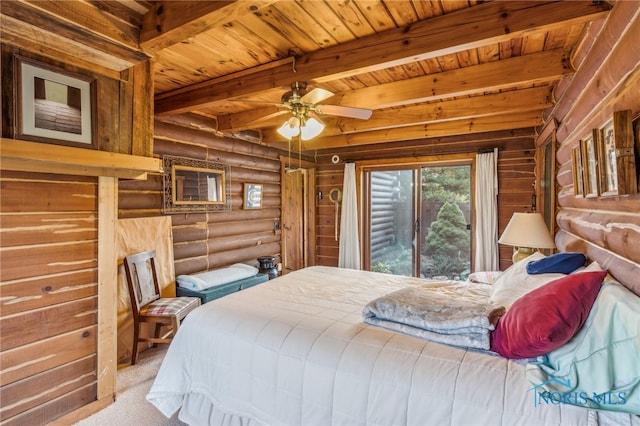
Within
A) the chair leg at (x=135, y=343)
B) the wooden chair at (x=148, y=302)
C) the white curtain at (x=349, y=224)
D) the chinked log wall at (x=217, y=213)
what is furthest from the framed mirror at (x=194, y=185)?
the white curtain at (x=349, y=224)

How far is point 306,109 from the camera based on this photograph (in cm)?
261

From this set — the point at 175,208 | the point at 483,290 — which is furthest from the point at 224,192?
the point at 483,290

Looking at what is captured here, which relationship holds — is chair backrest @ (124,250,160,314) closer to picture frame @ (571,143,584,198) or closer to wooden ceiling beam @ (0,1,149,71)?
wooden ceiling beam @ (0,1,149,71)

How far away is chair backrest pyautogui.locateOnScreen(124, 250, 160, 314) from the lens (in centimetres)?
290

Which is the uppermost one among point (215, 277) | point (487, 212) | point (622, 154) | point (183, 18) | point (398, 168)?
point (183, 18)

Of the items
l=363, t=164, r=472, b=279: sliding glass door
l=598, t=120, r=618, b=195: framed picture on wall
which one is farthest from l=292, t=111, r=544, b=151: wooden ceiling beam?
l=598, t=120, r=618, b=195: framed picture on wall

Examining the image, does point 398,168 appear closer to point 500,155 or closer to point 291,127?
point 500,155

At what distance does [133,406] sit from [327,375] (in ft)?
5.61

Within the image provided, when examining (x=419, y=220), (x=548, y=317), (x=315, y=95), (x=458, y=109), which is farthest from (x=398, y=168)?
(x=548, y=317)

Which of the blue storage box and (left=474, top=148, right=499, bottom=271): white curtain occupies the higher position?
(left=474, top=148, right=499, bottom=271): white curtain

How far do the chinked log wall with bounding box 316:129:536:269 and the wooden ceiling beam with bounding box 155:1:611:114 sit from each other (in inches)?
122

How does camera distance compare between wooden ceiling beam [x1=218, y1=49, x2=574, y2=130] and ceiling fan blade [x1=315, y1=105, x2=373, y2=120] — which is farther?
ceiling fan blade [x1=315, y1=105, x2=373, y2=120]

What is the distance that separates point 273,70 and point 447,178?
11.5ft

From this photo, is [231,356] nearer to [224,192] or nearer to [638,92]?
[638,92]
